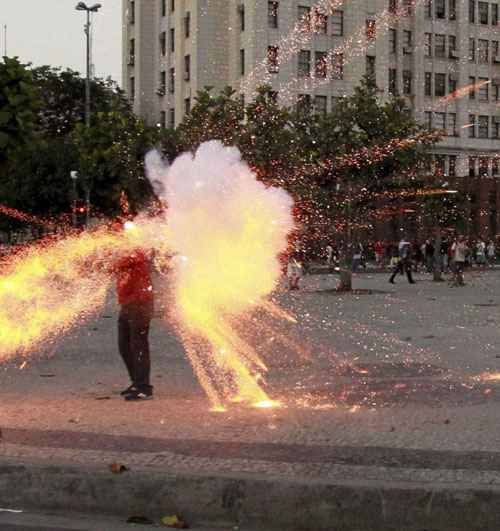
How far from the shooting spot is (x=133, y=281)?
927 cm

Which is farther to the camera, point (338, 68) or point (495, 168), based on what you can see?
point (495, 168)

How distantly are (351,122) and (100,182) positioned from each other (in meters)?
26.1

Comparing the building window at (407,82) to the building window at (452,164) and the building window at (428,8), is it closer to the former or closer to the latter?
the building window at (428,8)

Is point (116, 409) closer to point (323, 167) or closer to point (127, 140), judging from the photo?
point (323, 167)

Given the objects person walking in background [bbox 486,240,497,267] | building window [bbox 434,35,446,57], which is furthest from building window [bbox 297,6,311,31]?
person walking in background [bbox 486,240,497,267]

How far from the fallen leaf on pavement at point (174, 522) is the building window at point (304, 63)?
61447mm

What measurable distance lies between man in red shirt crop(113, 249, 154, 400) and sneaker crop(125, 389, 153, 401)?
3.7 inches

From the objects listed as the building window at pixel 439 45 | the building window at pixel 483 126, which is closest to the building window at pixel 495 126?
the building window at pixel 483 126

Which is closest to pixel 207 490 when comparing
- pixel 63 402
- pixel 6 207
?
pixel 63 402

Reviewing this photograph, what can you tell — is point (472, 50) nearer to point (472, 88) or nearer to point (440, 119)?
point (472, 88)

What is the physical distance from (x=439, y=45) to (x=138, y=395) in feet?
221

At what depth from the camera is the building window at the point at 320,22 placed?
6600 centimetres

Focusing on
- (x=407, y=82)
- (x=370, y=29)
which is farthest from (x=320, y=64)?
(x=407, y=82)

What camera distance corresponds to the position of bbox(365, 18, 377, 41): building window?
68.6 meters
